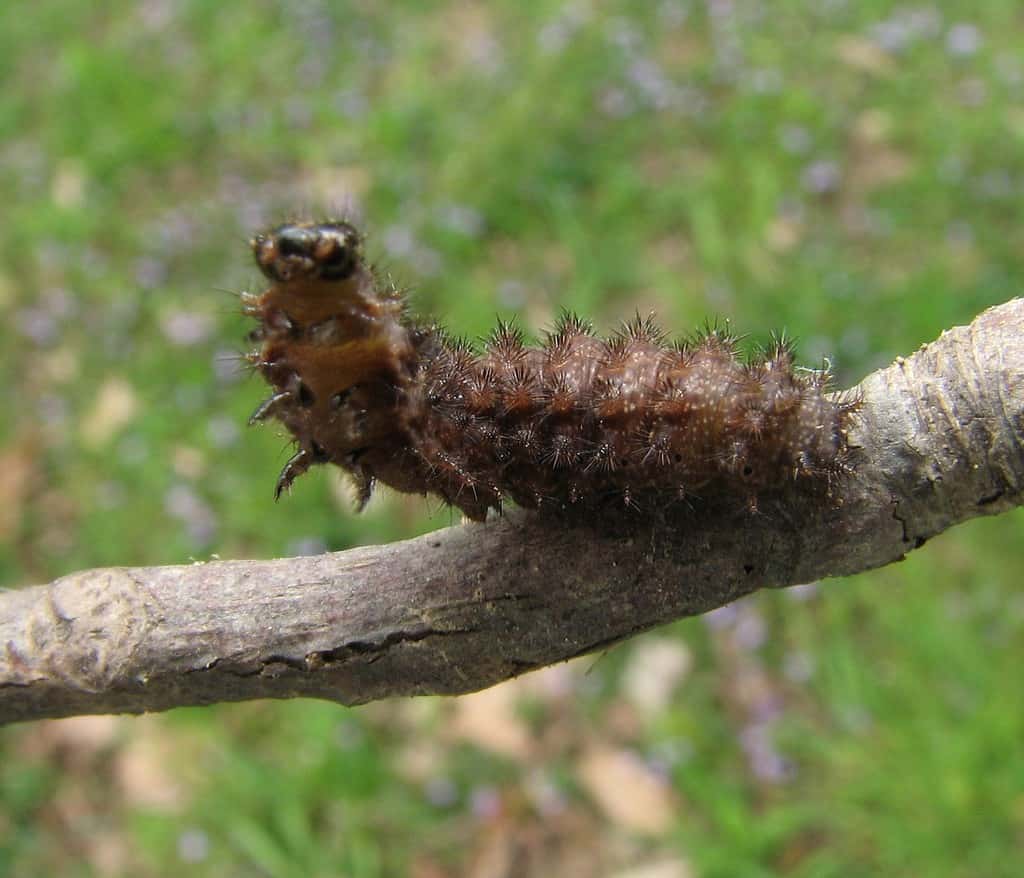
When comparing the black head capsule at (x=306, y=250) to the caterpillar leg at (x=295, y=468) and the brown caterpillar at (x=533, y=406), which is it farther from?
the caterpillar leg at (x=295, y=468)

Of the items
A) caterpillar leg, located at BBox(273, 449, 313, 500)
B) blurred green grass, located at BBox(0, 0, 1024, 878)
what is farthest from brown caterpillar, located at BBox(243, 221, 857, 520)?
blurred green grass, located at BBox(0, 0, 1024, 878)

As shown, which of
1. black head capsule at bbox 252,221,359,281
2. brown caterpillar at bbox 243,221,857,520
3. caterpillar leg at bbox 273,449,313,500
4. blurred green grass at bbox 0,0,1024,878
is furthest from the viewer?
blurred green grass at bbox 0,0,1024,878

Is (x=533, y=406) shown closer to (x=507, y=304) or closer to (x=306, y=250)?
(x=306, y=250)

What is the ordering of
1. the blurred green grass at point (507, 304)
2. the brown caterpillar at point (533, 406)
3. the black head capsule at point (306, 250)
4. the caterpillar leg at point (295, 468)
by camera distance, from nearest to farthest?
the black head capsule at point (306, 250) < the brown caterpillar at point (533, 406) < the caterpillar leg at point (295, 468) < the blurred green grass at point (507, 304)

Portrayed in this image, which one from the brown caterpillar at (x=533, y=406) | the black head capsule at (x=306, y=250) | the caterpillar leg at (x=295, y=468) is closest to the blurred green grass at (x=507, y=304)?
the brown caterpillar at (x=533, y=406)

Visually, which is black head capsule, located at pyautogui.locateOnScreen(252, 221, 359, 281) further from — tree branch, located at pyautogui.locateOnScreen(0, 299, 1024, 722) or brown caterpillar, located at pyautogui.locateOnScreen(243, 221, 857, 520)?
tree branch, located at pyautogui.locateOnScreen(0, 299, 1024, 722)

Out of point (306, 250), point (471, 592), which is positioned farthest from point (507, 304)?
→ point (306, 250)

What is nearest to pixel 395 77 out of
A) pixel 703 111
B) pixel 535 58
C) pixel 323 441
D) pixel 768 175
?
pixel 535 58
